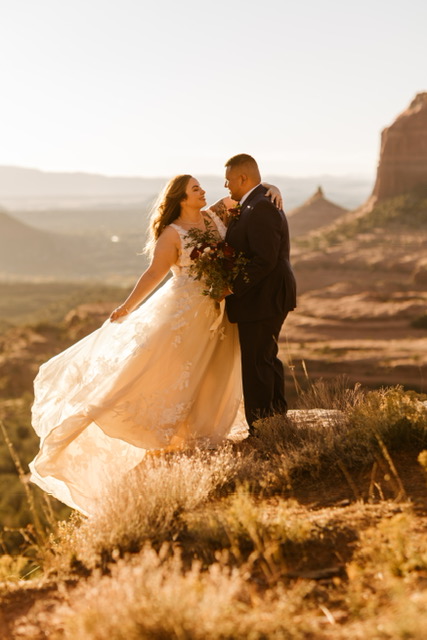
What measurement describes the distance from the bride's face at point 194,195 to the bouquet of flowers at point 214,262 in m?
0.30

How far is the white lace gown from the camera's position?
199 inches

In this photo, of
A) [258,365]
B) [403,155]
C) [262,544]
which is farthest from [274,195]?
[403,155]

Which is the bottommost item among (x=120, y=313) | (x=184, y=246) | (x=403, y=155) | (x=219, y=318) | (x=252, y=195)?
(x=219, y=318)

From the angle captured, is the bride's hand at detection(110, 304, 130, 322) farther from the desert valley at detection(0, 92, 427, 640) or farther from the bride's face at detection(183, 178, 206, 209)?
the desert valley at detection(0, 92, 427, 640)

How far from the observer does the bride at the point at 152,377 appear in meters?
5.11

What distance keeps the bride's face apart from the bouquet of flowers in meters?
0.30

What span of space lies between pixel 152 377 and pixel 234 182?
1.68 meters

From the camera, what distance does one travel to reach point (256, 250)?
16.9 feet

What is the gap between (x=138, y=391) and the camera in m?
5.29

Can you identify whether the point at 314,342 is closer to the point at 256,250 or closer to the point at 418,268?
the point at 418,268

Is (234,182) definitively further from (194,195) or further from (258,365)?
(258,365)

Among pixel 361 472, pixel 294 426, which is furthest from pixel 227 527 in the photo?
pixel 294 426

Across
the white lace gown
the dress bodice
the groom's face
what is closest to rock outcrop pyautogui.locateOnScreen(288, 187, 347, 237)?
the dress bodice

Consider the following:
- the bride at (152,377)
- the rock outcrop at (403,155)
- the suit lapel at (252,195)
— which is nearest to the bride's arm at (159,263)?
the bride at (152,377)
